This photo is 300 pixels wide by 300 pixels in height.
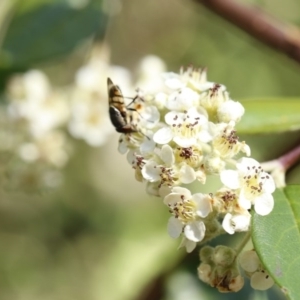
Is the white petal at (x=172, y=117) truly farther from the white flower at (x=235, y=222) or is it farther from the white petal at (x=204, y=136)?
the white flower at (x=235, y=222)

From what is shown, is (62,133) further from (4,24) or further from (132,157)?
(132,157)

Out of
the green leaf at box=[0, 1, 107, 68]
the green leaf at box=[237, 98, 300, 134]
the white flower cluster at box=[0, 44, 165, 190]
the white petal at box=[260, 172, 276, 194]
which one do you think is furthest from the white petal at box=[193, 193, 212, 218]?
the green leaf at box=[0, 1, 107, 68]

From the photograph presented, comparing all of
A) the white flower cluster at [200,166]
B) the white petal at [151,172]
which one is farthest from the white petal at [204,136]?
the white petal at [151,172]

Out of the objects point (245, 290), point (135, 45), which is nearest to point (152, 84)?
point (245, 290)

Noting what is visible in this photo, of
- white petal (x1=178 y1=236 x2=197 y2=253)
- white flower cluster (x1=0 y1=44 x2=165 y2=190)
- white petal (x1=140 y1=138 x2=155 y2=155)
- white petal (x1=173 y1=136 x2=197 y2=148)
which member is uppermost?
white petal (x1=173 y1=136 x2=197 y2=148)

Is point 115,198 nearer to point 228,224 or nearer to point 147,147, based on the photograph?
point 147,147

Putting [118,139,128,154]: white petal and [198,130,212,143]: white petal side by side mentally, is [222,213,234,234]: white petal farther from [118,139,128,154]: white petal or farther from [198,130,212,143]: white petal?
[118,139,128,154]: white petal
